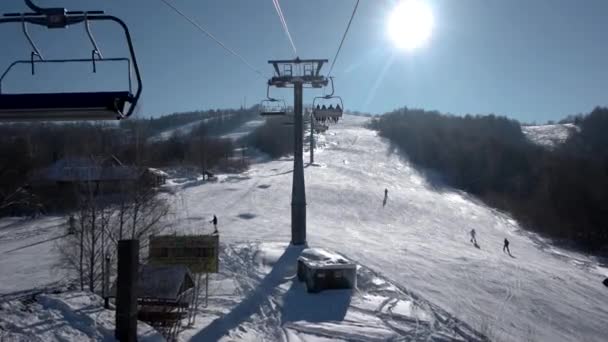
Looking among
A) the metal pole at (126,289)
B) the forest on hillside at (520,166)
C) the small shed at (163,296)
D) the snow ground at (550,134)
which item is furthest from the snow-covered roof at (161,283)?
the snow ground at (550,134)

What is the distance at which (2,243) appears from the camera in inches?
1177

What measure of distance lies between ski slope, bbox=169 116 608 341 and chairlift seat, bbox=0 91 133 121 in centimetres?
1377

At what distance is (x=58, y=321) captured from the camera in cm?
726

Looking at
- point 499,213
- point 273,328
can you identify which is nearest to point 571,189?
point 499,213

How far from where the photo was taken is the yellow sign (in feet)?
39.7

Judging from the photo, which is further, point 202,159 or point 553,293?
point 202,159

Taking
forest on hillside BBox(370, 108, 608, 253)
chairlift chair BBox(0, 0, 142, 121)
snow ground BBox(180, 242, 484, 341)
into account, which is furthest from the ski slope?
chairlift chair BBox(0, 0, 142, 121)

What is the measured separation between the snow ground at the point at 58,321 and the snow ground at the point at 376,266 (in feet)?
9.90

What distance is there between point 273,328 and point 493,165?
84150 millimetres

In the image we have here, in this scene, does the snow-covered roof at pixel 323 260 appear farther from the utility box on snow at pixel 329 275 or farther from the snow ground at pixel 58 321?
the snow ground at pixel 58 321

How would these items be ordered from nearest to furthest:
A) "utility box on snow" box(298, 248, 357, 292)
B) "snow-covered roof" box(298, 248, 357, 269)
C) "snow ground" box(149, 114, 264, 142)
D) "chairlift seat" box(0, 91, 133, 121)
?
1. "chairlift seat" box(0, 91, 133, 121)
2. "utility box on snow" box(298, 248, 357, 292)
3. "snow-covered roof" box(298, 248, 357, 269)
4. "snow ground" box(149, 114, 264, 142)

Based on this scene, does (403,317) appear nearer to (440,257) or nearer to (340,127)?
(440,257)

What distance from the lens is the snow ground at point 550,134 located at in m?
123

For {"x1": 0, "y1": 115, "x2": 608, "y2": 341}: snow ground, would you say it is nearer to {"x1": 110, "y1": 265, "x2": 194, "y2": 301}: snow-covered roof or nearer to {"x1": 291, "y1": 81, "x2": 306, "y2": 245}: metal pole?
{"x1": 110, "y1": 265, "x2": 194, "y2": 301}: snow-covered roof
